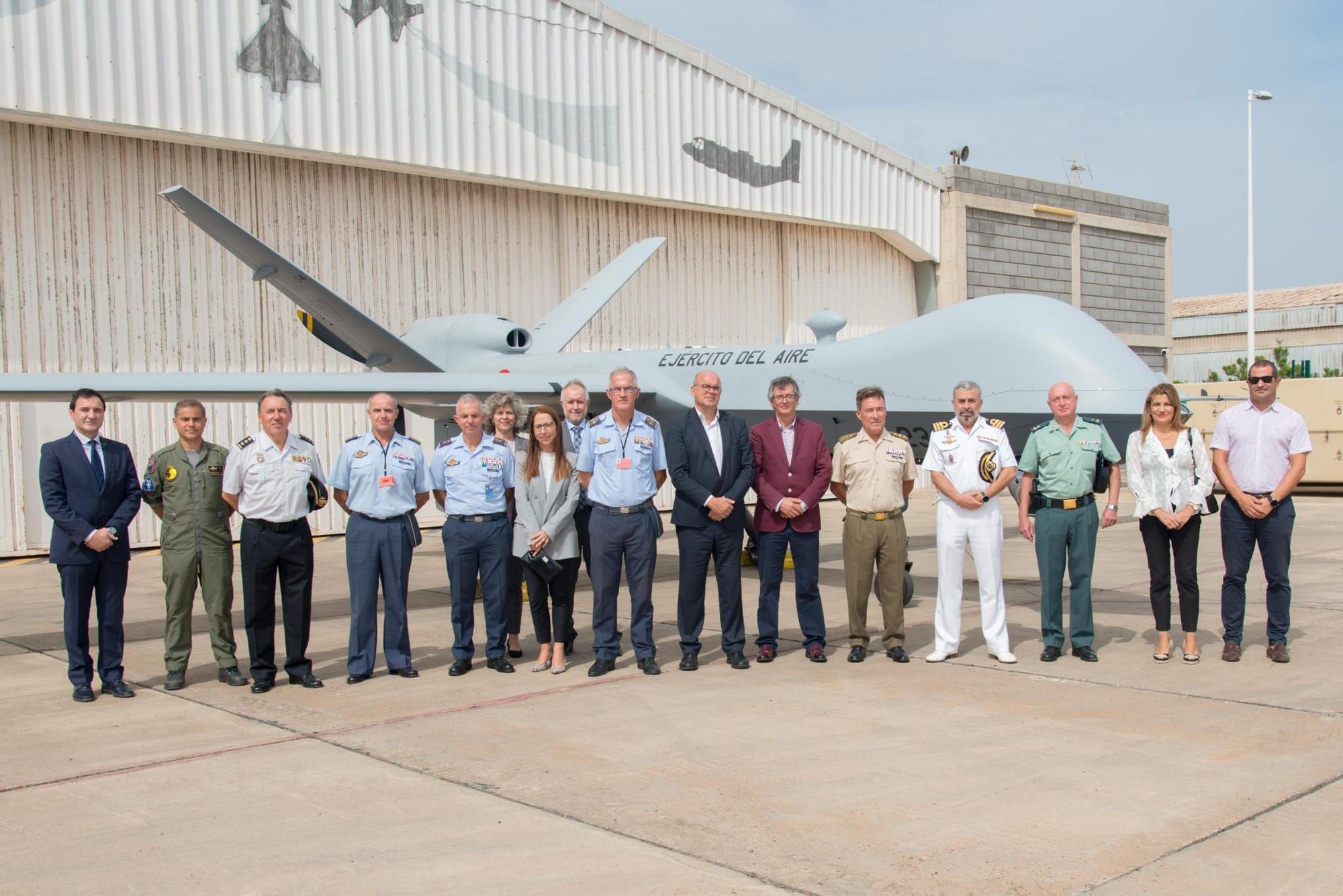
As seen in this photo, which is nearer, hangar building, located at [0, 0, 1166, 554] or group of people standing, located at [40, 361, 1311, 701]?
group of people standing, located at [40, 361, 1311, 701]

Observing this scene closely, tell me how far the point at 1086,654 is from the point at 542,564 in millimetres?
3324

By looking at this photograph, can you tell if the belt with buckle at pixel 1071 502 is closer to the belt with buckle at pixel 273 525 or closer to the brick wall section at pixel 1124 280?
the belt with buckle at pixel 273 525

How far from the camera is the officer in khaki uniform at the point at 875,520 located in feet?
23.4

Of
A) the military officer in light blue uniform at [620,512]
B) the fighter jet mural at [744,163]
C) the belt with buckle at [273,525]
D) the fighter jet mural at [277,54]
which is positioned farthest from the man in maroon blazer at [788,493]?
the fighter jet mural at [744,163]

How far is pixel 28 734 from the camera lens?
5.70 meters

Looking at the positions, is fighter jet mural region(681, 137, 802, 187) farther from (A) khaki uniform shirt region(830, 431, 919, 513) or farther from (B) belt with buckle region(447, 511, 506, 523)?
(B) belt with buckle region(447, 511, 506, 523)

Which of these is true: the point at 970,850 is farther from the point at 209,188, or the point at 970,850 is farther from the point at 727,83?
the point at 727,83

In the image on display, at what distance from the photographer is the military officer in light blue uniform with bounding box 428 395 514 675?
6.93 meters

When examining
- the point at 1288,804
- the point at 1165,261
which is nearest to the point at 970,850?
the point at 1288,804

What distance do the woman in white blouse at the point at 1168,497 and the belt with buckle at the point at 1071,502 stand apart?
26 centimetres

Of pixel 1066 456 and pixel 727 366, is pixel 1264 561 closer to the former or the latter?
pixel 1066 456

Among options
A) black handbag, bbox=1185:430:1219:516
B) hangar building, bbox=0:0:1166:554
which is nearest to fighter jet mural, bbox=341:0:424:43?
hangar building, bbox=0:0:1166:554

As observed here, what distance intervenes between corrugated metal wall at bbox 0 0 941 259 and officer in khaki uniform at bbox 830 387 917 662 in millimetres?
10652

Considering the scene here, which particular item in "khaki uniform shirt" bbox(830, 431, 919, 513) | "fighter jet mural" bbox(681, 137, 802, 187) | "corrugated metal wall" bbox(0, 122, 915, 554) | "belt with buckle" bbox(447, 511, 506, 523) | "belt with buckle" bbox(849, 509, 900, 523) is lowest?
"belt with buckle" bbox(849, 509, 900, 523)
